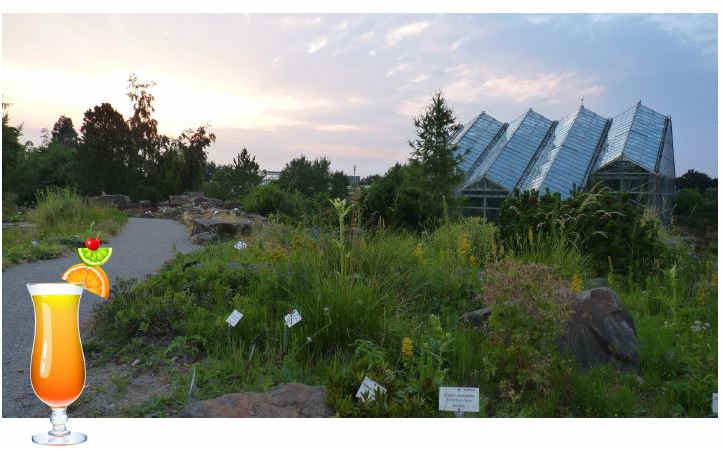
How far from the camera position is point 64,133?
4852 mm

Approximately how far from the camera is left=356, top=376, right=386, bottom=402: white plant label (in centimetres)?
271

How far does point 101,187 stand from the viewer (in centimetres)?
566

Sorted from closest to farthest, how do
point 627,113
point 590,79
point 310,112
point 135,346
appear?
point 135,346 < point 310,112 < point 590,79 < point 627,113

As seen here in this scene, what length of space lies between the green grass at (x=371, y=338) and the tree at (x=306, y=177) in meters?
5.59

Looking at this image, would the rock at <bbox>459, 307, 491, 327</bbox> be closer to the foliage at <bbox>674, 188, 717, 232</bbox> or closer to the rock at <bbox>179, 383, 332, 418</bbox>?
the rock at <bbox>179, 383, 332, 418</bbox>

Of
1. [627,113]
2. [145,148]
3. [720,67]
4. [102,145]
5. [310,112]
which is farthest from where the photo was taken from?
[627,113]

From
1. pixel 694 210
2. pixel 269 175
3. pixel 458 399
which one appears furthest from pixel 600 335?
pixel 269 175

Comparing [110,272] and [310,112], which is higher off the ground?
[310,112]

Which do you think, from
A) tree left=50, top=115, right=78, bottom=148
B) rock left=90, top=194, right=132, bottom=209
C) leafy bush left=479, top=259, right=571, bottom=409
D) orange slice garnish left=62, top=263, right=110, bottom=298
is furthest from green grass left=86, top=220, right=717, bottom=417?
rock left=90, top=194, right=132, bottom=209

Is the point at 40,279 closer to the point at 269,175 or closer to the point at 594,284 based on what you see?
the point at 594,284

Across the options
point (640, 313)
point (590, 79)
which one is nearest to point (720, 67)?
point (590, 79)

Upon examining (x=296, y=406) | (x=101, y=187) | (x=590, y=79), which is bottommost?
(x=296, y=406)

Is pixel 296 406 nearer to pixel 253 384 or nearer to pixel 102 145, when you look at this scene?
pixel 253 384

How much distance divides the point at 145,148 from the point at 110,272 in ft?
4.31
